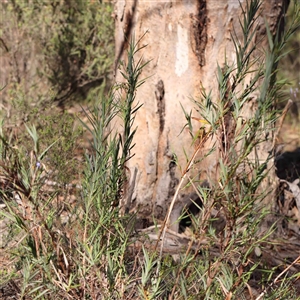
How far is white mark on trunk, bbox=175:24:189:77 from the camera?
4164mm

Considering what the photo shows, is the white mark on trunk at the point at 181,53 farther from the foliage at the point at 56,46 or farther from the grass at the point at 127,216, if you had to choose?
the foliage at the point at 56,46

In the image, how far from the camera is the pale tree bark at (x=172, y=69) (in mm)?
4094

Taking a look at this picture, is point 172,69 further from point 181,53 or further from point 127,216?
point 127,216

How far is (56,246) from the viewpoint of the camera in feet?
7.45

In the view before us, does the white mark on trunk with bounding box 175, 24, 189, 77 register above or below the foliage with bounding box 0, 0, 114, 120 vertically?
above

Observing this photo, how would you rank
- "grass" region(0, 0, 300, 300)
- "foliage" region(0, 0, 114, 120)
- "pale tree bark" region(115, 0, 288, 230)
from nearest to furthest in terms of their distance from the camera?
"grass" region(0, 0, 300, 300) < "pale tree bark" region(115, 0, 288, 230) < "foliage" region(0, 0, 114, 120)

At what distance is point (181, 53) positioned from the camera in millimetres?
4191

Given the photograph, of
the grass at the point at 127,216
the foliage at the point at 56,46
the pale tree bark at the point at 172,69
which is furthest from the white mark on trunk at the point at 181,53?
the foliage at the point at 56,46

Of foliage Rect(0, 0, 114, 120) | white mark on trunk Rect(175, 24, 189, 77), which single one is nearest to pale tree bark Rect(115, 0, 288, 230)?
white mark on trunk Rect(175, 24, 189, 77)

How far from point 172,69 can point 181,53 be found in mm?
120

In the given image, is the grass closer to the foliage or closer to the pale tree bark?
the pale tree bark

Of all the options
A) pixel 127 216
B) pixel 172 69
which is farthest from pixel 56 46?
pixel 127 216

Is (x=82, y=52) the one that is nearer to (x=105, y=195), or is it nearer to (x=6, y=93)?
(x=6, y=93)

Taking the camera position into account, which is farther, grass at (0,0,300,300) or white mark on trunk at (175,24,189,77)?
white mark on trunk at (175,24,189,77)
